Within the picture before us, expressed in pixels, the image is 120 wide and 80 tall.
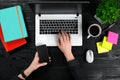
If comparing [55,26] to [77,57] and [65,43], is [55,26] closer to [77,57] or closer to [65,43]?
[65,43]

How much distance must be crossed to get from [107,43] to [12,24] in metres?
0.59

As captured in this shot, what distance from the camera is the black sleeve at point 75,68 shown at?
4.96 ft

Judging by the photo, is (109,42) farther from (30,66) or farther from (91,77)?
(30,66)

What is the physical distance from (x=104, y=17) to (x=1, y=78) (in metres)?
0.72

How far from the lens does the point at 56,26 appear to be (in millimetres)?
1569

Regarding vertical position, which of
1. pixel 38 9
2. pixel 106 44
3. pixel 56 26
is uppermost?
pixel 38 9

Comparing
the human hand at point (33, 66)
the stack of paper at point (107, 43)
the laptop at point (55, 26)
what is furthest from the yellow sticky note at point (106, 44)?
the human hand at point (33, 66)

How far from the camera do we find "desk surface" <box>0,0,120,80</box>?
1582mm

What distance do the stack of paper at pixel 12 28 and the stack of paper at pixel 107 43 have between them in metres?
0.46

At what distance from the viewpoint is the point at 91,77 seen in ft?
5.26

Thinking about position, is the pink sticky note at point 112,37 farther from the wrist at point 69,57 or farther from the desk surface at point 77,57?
the wrist at point 69,57

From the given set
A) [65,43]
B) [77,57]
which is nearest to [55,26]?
[65,43]

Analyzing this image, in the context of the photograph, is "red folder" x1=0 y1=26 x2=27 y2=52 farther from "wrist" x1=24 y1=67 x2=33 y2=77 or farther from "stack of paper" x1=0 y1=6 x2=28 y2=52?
"wrist" x1=24 y1=67 x2=33 y2=77

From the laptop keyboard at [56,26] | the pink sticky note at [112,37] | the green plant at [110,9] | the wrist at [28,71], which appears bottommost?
the wrist at [28,71]
